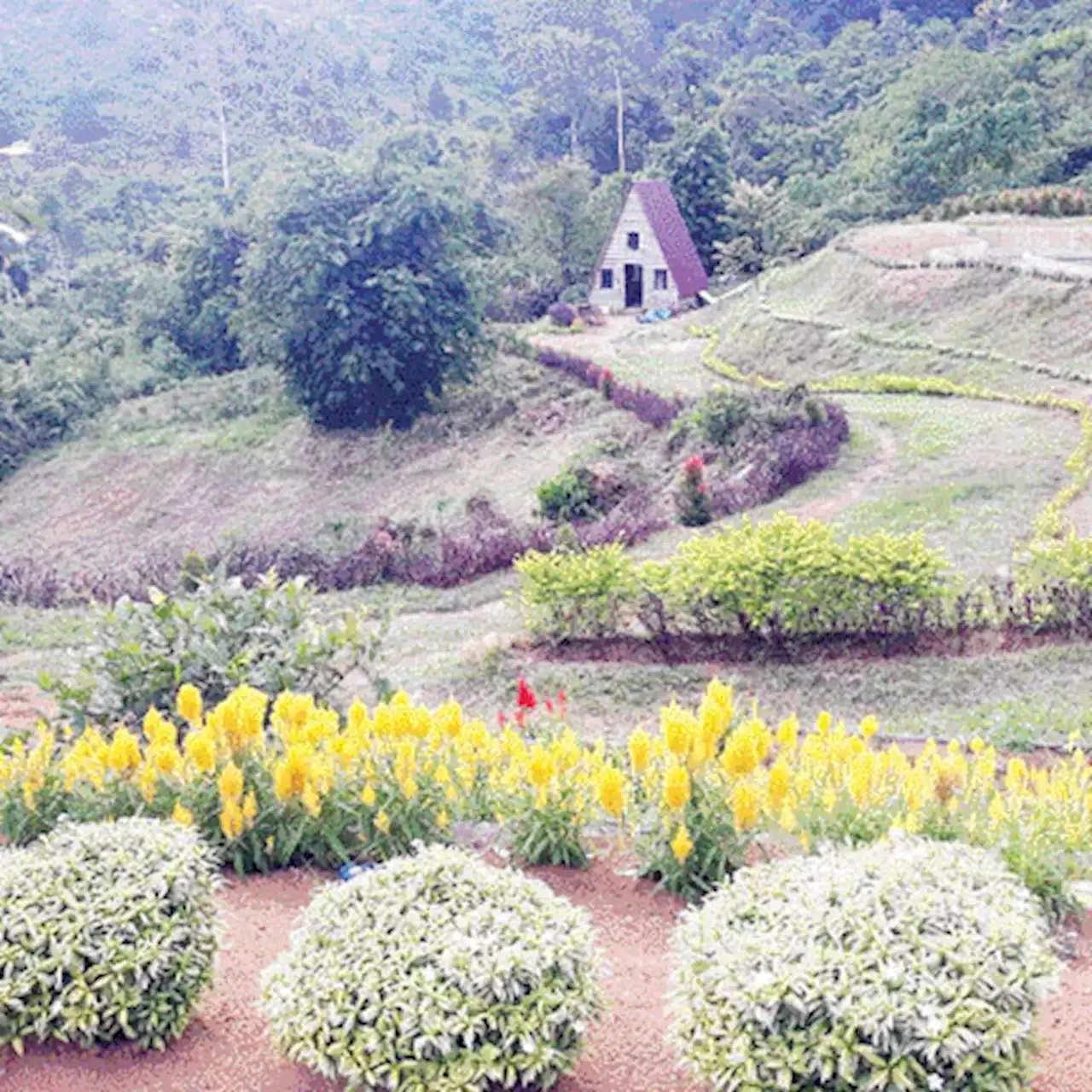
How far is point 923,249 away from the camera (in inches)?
1134

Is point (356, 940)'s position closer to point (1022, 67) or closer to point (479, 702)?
point (479, 702)

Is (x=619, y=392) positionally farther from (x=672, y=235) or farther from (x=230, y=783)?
(x=230, y=783)

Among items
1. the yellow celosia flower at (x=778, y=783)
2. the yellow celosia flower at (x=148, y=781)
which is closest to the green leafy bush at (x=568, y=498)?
the yellow celosia flower at (x=148, y=781)

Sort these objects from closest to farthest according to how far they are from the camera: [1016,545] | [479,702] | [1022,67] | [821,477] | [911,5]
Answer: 1. [479,702]
2. [1016,545]
3. [821,477]
4. [1022,67]
5. [911,5]

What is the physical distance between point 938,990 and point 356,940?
4.51 feet

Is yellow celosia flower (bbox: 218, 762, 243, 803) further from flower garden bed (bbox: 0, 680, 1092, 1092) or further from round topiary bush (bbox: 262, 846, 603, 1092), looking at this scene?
round topiary bush (bbox: 262, 846, 603, 1092)

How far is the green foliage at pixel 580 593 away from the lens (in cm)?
1040

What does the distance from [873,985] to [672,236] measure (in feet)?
121

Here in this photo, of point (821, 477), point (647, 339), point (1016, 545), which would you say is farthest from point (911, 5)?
point (1016, 545)

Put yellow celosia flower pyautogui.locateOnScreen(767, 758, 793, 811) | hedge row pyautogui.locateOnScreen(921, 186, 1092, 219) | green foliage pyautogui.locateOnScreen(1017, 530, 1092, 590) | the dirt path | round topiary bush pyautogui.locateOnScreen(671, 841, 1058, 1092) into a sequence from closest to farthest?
1. round topiary bush pyautogui.locateOnScreen(671, 841, 1058, 1092)
2. yellow celosia flower pyautogui.locateOnScreen(767, 758, 793, 811)
3. green foliage pyautogui.locateOnScreen(1017, 530, 1092, 590)
4. the dirt path
5. hedge row pyautogui.locateOnScreen(921, 186, 1092, 219)

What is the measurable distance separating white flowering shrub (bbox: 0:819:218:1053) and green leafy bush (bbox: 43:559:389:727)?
119 inches

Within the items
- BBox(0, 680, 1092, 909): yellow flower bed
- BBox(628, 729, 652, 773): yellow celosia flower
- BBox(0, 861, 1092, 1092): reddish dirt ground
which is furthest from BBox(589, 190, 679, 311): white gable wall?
BBox(0, 861, 1092, 1092): reddish dirt ground

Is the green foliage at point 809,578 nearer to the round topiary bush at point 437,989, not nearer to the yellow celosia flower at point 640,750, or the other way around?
the yellow celosia flower at point 640,750

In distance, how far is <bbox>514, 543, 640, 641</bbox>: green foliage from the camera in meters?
10.4
